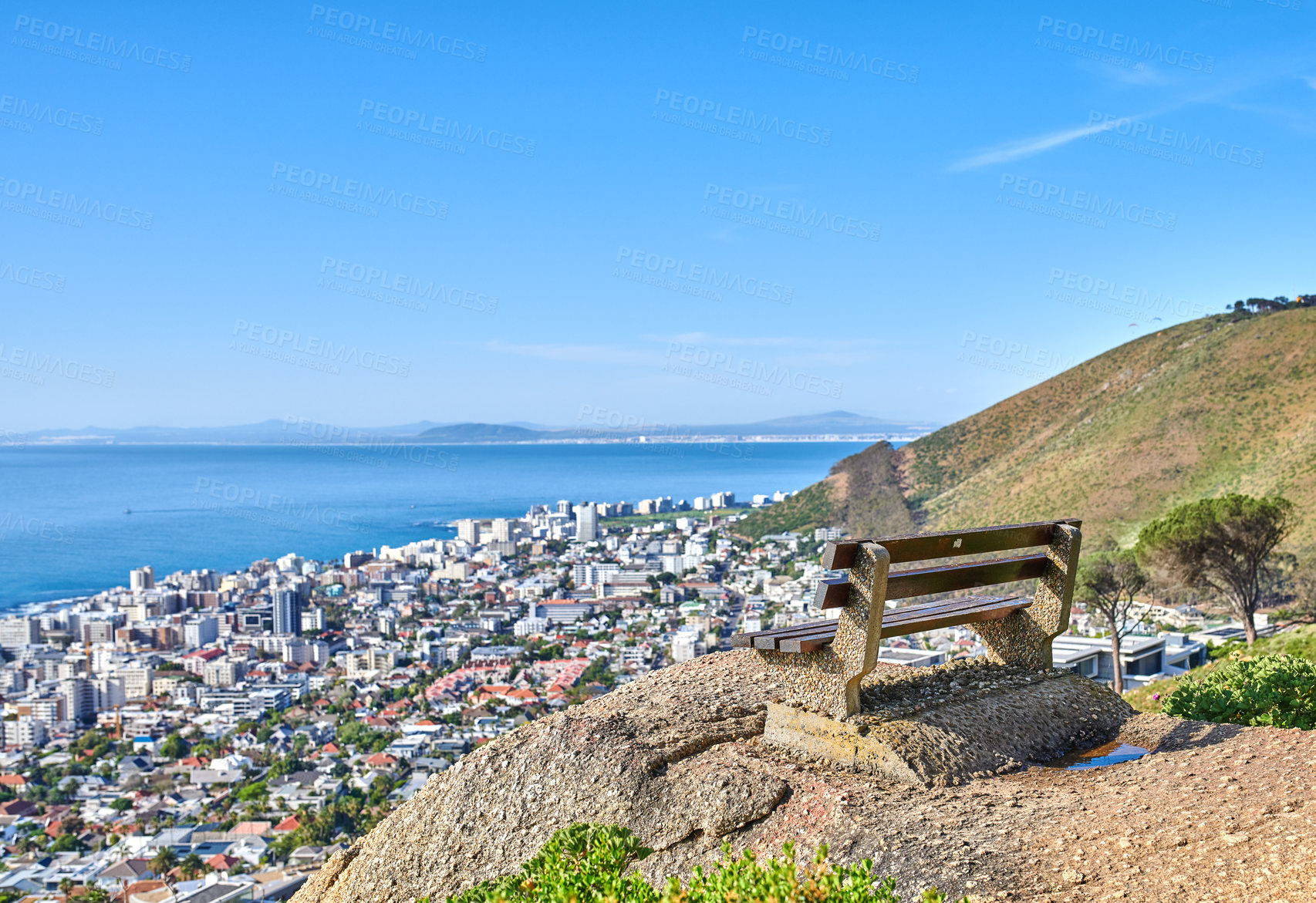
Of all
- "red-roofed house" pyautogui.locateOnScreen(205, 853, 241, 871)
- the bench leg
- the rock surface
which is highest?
the bench leg

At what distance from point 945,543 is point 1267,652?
887 cm

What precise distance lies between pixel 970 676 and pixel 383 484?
20328cm

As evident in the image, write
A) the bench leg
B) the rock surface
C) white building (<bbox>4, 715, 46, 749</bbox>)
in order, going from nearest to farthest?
the rock surface < the bench leg < white building (<bbox>4, 715, 46, 749</bbox>)

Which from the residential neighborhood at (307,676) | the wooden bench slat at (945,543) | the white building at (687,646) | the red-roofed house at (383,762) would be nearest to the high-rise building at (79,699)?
the residential neighborhood at (307,676)

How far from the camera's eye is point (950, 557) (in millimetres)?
5152

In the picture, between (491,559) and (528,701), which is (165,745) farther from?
(491,559)

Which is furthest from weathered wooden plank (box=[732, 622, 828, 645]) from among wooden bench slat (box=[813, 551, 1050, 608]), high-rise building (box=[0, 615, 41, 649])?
high-rise building (box=[0, 615, 41, 649])

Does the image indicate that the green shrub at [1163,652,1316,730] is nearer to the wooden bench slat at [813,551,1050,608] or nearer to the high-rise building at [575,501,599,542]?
the wooden bench slat at [813,551,1050,608]

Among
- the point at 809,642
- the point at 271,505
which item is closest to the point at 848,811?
the point at 809,642

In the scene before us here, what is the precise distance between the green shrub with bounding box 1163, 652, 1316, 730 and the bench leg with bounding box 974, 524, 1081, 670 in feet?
2.97

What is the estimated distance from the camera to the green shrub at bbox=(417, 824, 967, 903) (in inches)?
90.0

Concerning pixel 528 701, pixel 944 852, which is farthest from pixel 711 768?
pixel 528 701

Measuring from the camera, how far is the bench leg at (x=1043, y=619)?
5.49m

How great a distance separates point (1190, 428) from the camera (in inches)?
1716
